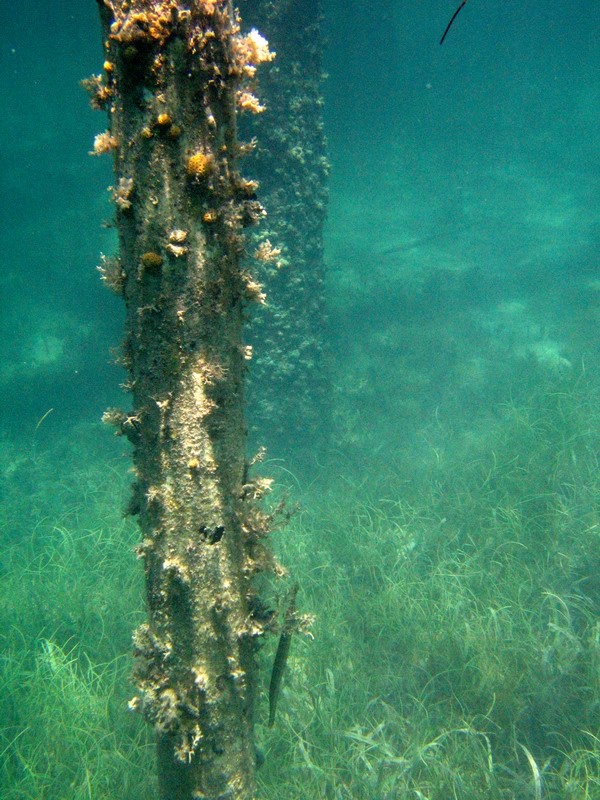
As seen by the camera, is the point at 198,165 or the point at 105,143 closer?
the point at 198,165

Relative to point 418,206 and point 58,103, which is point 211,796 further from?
point 58,103

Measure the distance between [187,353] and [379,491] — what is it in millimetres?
6090

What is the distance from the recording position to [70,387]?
9609mm

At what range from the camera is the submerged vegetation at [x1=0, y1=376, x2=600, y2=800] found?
136 inches

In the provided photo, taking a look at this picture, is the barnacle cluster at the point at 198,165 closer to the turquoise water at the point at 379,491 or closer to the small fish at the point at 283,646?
the turquoise water at the point at 379,491

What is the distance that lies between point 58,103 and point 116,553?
2073cm

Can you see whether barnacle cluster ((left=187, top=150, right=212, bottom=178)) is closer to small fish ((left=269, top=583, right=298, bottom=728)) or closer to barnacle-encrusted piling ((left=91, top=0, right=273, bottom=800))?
barnacle-encrusted piling ((left=91, top=0, right=273, bottom=800))

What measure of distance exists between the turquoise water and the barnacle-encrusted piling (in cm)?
46

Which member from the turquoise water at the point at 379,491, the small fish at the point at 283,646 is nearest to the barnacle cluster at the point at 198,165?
the turquoise water at the point at 379,491

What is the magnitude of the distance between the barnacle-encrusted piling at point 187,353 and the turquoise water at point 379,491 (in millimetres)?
460

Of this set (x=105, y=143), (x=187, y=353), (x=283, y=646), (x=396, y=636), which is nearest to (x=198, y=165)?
(x=105, y=143)

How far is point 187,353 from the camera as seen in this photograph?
153cm

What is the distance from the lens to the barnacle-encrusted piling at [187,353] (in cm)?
143

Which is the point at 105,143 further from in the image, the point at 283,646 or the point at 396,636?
the point at 396,636
